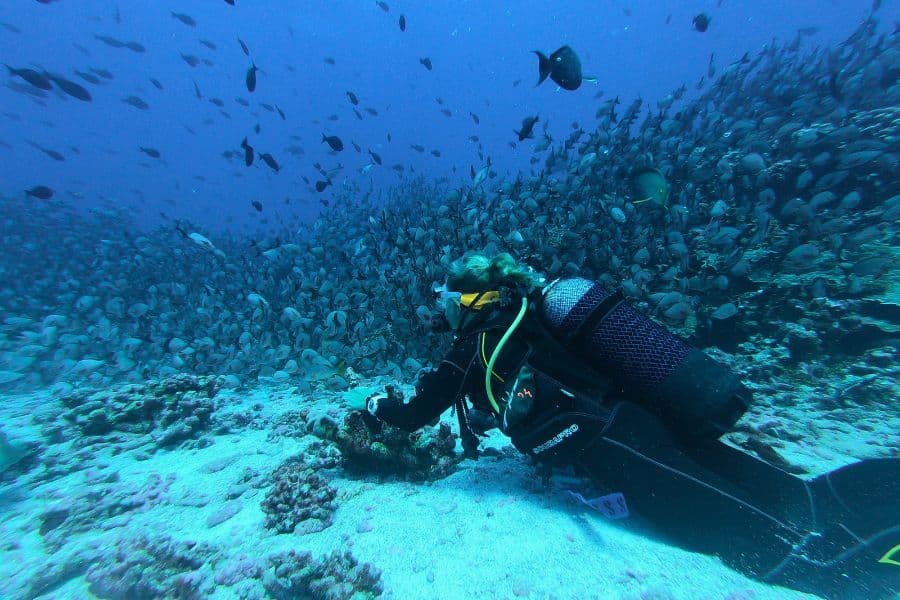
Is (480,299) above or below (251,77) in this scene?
below

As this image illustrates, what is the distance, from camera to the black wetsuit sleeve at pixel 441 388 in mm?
2887

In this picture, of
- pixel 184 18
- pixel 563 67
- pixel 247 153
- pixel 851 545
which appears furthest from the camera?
pixel 184 18

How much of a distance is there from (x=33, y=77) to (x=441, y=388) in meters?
12.1

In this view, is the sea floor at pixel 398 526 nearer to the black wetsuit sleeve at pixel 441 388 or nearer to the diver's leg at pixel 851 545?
the diver's leg at pixel 851 545

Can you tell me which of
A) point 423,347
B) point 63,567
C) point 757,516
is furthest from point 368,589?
point 423,347

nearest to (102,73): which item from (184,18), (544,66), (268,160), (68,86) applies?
(184,18)

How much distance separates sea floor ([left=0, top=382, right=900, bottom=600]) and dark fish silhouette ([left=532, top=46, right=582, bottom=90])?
4921 millimetres

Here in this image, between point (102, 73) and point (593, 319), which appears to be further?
point (102, 73)

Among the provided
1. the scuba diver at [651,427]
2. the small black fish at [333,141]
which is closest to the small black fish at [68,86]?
the small black fish at [333,141]

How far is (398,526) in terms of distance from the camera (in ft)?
10.7

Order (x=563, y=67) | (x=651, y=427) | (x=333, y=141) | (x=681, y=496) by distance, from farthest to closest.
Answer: (x=333, y=141) → (x=563, y=67) → (x=651, y=427) → (x=681, y=496)

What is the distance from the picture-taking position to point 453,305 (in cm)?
304

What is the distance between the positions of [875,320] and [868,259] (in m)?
0.91

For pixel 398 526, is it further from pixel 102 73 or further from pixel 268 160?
pixel 102 73
